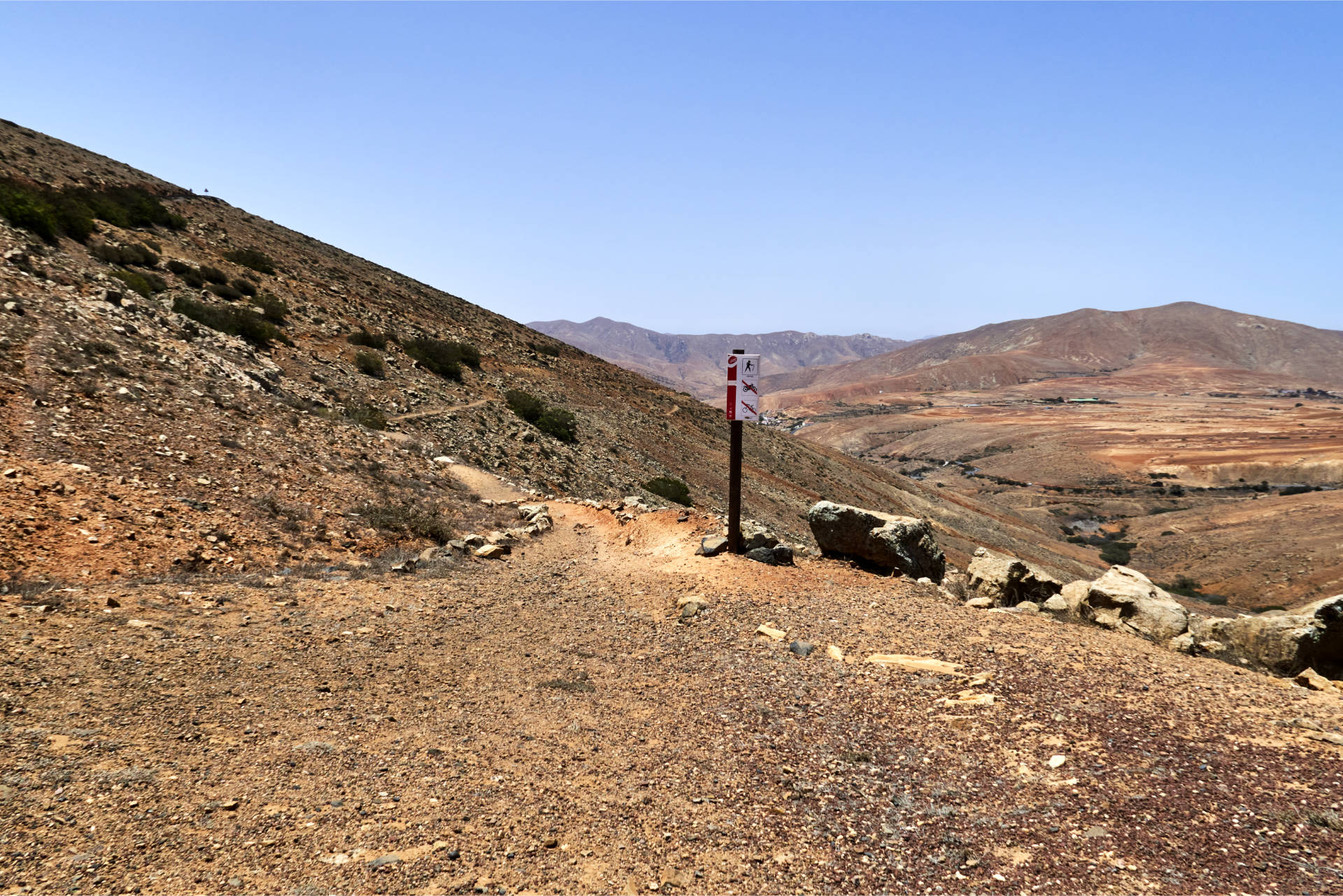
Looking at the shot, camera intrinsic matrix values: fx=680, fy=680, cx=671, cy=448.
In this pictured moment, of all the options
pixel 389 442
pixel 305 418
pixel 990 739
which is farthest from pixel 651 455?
pixel 990 739

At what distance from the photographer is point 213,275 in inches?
1005

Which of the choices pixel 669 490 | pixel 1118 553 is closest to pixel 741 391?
pixel 669 490

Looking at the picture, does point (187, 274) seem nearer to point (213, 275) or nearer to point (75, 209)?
point (213, 275)

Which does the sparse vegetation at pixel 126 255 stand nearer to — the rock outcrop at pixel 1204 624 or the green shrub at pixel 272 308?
the green shrub at pixel 272 308

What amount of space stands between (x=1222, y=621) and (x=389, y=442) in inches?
711

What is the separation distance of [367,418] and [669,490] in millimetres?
11559

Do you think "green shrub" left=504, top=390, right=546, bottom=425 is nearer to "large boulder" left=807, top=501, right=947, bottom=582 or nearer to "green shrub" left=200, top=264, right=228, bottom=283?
"green shrub" left=200, top=264, right=228, bottom=283

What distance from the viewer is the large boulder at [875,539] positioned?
37.7 ft

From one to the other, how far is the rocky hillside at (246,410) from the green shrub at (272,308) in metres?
0.12

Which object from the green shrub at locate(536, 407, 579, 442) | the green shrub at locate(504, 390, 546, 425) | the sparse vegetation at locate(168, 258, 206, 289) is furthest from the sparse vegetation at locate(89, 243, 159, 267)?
the green shrub at locate(536, 407, 579, 442)

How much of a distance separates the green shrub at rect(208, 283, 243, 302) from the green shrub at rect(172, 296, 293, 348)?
1.73 m

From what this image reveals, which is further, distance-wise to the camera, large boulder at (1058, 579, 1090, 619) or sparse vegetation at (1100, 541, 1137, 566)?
sparse vegetation at (1100, 541, 1137, 566)

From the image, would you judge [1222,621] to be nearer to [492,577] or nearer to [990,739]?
[990,739]

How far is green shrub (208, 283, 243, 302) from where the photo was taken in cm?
2456
